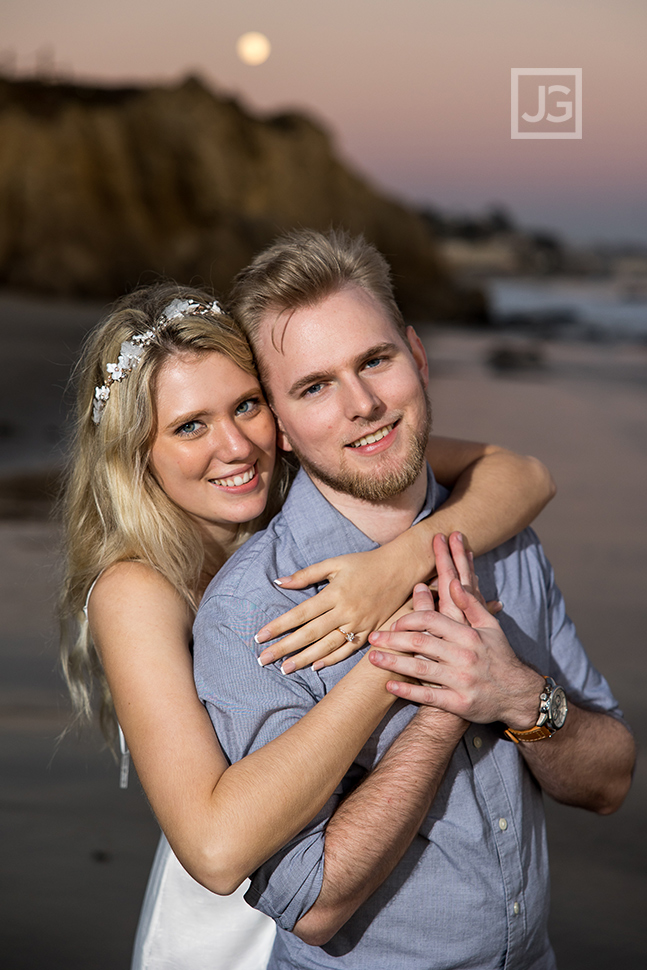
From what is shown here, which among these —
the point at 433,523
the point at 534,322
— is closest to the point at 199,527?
the point at 433,523

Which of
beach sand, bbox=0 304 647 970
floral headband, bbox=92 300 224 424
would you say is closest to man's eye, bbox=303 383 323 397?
floral headband, bbox=92 300 224 424

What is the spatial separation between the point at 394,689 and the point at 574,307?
2022 centimetres

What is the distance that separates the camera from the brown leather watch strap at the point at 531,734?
184cm

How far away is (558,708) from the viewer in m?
1.86

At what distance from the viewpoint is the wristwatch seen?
183cm

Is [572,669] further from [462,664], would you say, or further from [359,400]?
[359,400]

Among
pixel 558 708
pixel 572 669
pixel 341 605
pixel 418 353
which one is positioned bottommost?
pixel 572 669

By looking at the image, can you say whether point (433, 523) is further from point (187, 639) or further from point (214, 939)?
point (214, 939)

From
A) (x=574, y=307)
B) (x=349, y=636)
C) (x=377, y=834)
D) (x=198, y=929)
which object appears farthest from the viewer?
(x=574, y=307)

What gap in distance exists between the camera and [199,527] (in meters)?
2.38

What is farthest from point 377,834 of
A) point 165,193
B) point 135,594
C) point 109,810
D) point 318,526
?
point 165,193

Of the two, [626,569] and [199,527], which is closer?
[199,527]

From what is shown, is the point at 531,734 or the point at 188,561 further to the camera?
the point at 188,561

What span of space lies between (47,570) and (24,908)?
9.73 ft
